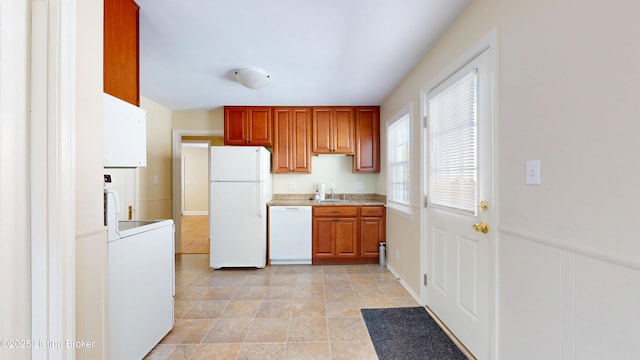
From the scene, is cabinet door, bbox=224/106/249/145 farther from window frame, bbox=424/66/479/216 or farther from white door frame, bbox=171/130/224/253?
window frame, bbox=424/66/479/216

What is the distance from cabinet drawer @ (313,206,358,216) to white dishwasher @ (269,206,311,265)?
0.13 m

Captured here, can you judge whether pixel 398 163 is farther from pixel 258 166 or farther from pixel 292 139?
pixel 258 166

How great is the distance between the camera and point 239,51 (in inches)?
88.4

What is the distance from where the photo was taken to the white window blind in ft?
5.52

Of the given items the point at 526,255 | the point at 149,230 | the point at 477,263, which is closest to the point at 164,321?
the point at 149,230

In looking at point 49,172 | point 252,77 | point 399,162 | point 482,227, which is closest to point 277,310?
point 482,227

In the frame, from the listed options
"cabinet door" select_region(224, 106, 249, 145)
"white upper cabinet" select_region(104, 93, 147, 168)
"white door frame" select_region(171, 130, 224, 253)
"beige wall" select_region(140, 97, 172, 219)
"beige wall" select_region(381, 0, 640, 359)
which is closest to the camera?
"beige wall" select_region(381, 0, 640, 359)

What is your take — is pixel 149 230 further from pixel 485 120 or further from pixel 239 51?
pixel 485 120

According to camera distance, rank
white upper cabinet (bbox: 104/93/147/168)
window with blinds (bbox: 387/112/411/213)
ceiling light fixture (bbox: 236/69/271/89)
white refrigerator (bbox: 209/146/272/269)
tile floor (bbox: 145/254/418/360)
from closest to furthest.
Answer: white upper cabinet (bbox: 104/93/147/168)
tile floor (bbox: 145/254/418/360)
ceiling light fixture (bbox: 236/69/271/89)
window with blinds (bbox: 387/112/411/213)
white refrigerator (bbox: 209/146/272/269)

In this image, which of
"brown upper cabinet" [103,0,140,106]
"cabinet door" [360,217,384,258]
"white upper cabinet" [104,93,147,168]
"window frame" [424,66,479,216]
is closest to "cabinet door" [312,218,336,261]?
"cabinet door" [360,217,384,258]

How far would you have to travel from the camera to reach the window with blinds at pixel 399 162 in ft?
9.53

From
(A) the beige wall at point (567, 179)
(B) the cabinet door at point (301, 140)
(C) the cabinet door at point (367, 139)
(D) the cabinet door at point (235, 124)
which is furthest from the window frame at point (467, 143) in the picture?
(D) the cabinet door at point (235, 124)

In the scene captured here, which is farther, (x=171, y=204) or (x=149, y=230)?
(x=171, y=204)

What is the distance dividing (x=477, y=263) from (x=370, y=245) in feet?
6.69
